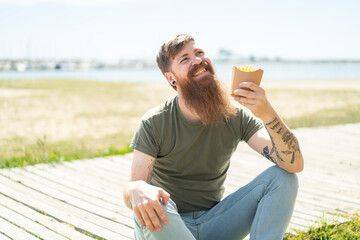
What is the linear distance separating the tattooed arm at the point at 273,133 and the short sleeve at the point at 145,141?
2.08 feet

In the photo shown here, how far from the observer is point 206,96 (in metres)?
2.91

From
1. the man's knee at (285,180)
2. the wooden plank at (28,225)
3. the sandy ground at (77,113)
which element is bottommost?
the sandy ground at (77,113)

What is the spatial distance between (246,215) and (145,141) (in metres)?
0.82

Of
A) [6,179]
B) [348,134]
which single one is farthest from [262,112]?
[348,134]

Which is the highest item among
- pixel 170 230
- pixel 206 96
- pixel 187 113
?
pixel 206 96

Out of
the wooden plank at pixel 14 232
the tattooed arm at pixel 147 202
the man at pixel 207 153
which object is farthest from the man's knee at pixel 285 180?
the wooden plank at pixel 14 232

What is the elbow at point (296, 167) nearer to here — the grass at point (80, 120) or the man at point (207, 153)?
the man at point (207, 153)

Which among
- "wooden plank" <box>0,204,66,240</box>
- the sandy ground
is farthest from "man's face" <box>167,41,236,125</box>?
the sandy ground

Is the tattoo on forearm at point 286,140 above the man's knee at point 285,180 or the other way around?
above

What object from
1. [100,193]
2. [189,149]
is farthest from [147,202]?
[100,193]

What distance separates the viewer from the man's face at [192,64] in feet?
9.61

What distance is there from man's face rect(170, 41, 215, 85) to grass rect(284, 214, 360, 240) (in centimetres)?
155

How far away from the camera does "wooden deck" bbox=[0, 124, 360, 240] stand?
3803 mm

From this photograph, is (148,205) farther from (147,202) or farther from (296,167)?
(296,167)
